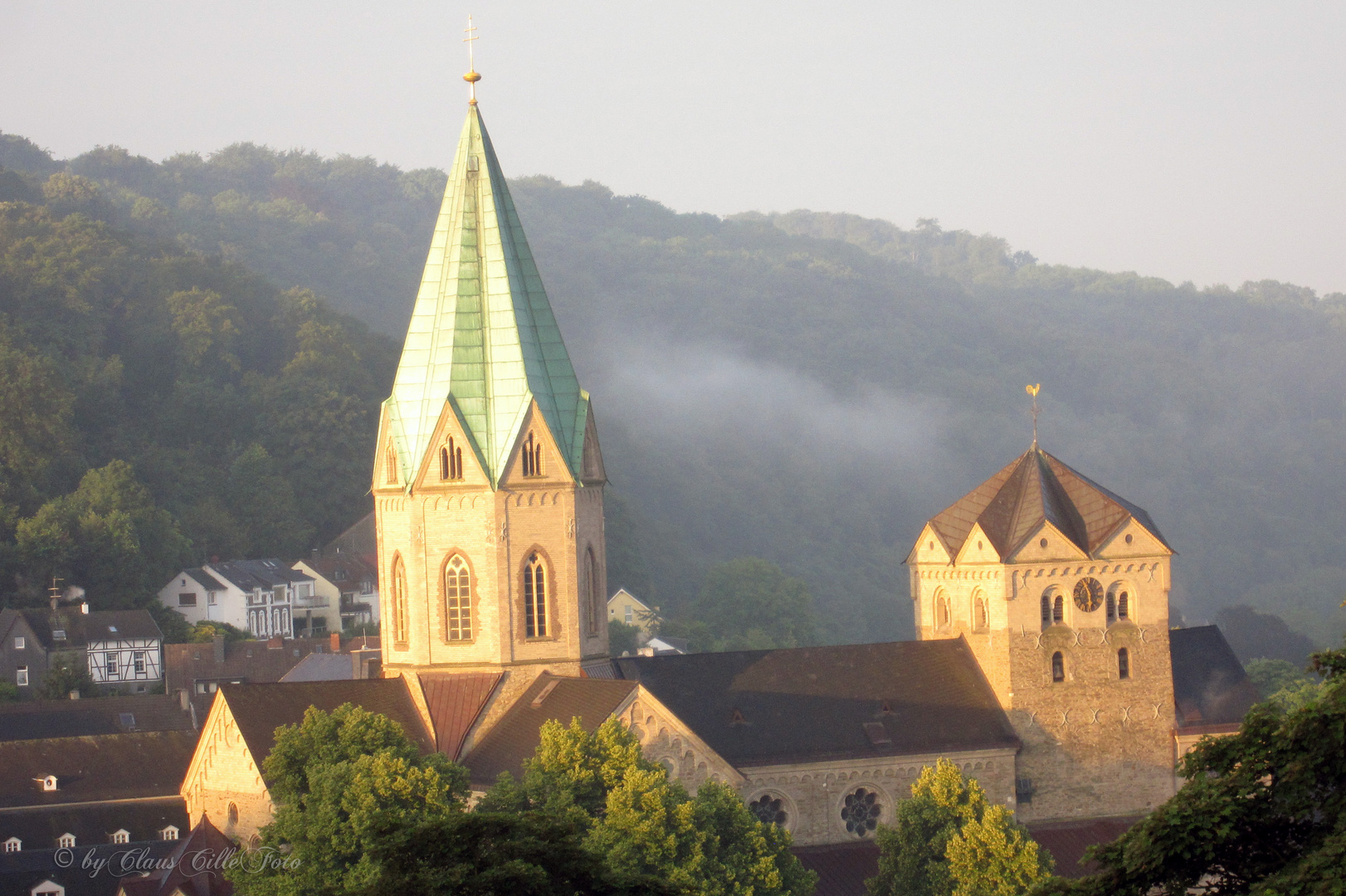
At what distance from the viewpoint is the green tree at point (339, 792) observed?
40312mm

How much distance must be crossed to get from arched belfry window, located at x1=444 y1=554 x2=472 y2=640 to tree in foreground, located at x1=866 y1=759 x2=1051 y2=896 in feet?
39.3

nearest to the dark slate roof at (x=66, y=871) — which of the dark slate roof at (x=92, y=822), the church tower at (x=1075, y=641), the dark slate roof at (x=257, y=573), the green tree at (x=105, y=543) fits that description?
the dark slate roof at (x=92, y=822)

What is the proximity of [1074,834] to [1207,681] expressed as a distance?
585 centimetres

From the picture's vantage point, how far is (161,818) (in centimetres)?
6394

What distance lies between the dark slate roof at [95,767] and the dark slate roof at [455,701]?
20325 millimetres

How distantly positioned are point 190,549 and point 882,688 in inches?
2716

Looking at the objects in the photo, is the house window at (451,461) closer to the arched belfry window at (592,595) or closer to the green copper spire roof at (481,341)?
the green copper spire roof at (481,341)

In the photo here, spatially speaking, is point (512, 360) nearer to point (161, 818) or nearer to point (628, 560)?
point (161, 818)

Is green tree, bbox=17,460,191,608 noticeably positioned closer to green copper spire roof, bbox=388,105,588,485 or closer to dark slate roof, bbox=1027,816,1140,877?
green copper spire roof, bbox=388,105,588,485

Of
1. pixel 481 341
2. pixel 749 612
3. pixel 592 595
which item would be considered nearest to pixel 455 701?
pixel 592 595

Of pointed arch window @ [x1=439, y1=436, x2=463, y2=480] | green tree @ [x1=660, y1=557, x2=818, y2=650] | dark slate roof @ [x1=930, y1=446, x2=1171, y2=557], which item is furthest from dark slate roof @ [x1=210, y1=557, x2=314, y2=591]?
dark slate roof @ [x1=930, y1=446, x2=1171, y2=557]

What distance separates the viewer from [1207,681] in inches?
2133

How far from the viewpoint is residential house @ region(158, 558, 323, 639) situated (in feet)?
359

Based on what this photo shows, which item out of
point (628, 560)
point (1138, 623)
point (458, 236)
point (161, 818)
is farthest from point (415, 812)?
point (628, 560)
